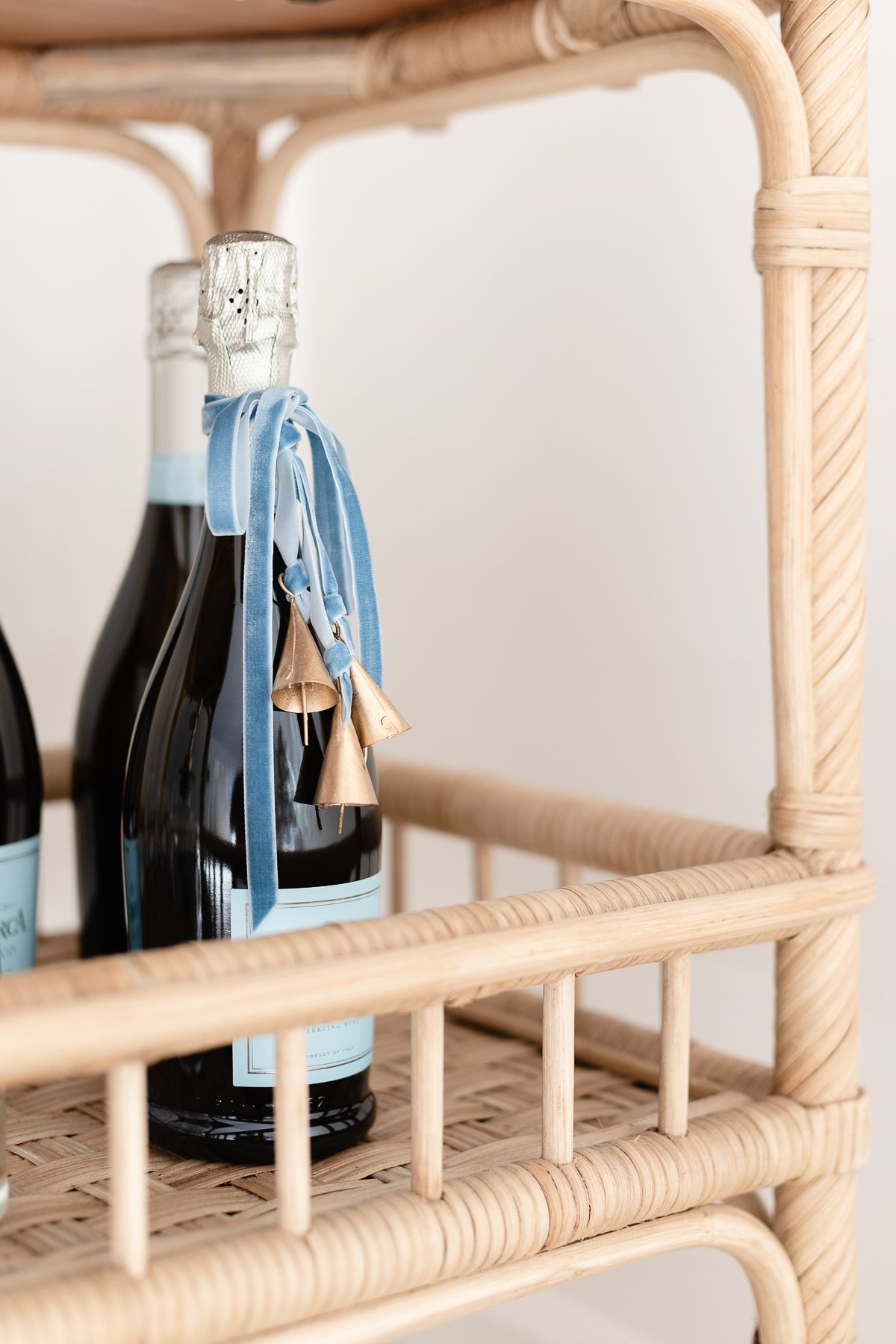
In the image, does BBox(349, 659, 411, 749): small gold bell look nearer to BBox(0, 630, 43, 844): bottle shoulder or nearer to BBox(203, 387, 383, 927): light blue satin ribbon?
BBox(203, 387, 383, 927): light blue satin ribbon

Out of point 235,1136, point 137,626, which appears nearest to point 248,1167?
point 235,1136

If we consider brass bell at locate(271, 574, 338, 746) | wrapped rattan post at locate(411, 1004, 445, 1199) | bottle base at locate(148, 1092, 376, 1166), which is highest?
brass bell at locate(271, 574, 338, 746)

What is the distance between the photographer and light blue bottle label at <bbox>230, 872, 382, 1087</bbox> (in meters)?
0.53

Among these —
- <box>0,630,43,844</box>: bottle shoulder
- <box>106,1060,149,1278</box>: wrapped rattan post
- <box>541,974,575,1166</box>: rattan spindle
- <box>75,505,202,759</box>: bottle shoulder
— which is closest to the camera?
<box>106,1060,149,1278</box>: wrapped rattan post

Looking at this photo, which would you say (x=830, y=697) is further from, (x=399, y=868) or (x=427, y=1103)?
(x=399, y=868)

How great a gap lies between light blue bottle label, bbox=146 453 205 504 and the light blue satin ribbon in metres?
0.18

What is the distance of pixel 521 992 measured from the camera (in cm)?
80

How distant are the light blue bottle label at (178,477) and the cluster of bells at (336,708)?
22 cm

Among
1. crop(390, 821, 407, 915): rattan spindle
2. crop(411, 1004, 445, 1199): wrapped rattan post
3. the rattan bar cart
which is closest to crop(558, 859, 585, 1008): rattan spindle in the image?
the rattan bar cart

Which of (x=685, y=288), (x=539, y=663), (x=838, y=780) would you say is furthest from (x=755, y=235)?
(x=539, y=663)

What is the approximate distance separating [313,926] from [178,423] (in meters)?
0.29

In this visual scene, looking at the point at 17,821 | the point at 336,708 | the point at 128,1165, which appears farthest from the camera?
the point at 17,821

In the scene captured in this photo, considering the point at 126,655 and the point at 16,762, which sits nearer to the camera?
the point at 16,762

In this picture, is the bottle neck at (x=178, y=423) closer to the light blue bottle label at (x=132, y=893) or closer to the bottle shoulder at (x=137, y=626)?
the bottle shoulder at (x=137, y=626)
